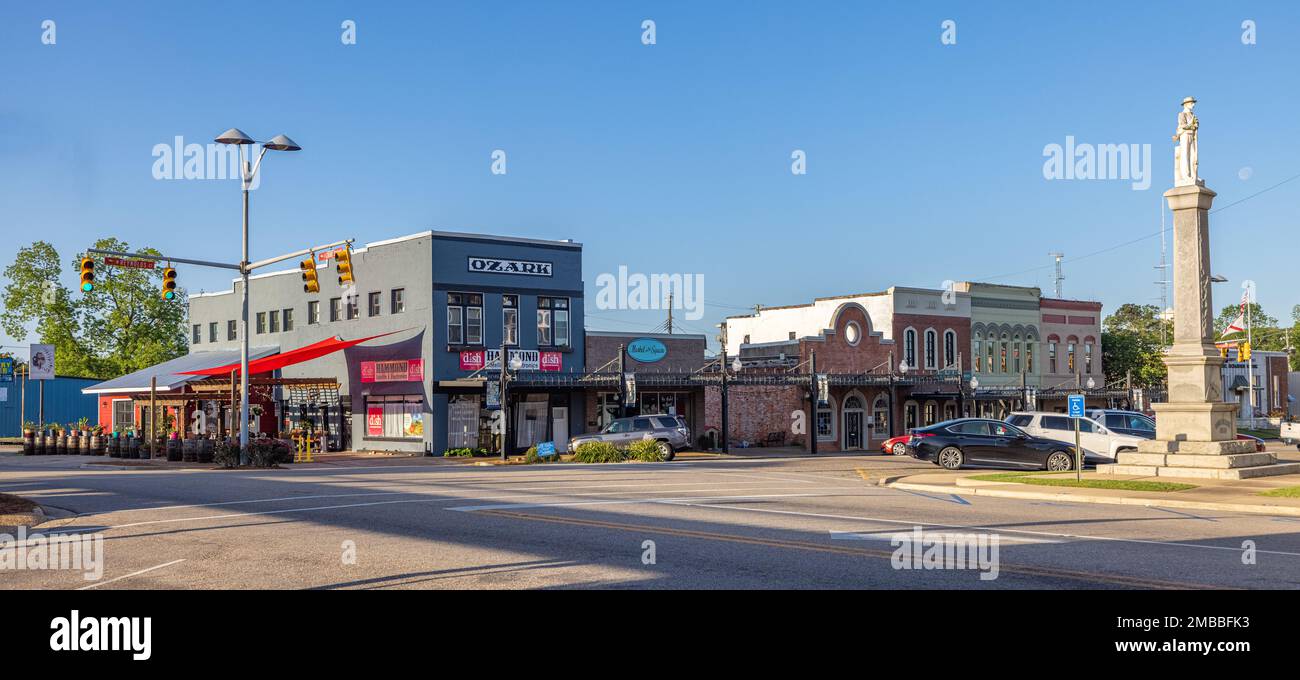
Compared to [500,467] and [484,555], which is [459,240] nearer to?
[500,467]

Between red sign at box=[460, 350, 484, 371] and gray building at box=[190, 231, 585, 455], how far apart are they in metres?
0.04

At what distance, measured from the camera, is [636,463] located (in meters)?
34.7

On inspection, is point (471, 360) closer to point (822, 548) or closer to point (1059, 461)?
point (1059, 461)

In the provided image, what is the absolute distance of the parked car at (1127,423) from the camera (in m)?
30.6

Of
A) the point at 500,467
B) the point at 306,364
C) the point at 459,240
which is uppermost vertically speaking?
the point at 459,240

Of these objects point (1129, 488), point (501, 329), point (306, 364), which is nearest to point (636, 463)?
point (501, 329)

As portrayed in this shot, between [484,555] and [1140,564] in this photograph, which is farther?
[484,555]

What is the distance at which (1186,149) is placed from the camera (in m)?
24.9

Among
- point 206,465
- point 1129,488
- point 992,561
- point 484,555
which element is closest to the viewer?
point 992,561

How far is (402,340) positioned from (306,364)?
8.61m

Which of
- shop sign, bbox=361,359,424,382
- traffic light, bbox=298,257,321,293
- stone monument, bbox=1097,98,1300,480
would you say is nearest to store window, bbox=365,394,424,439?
shop sign, bbox=361,359,424,382

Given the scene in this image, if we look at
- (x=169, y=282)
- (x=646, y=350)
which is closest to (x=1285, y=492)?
(x=169, y=282)

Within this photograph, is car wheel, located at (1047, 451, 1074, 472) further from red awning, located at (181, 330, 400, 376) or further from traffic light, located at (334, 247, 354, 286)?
red awning, located at (181, 330, 400, 376)

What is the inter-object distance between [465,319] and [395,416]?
511 cm
